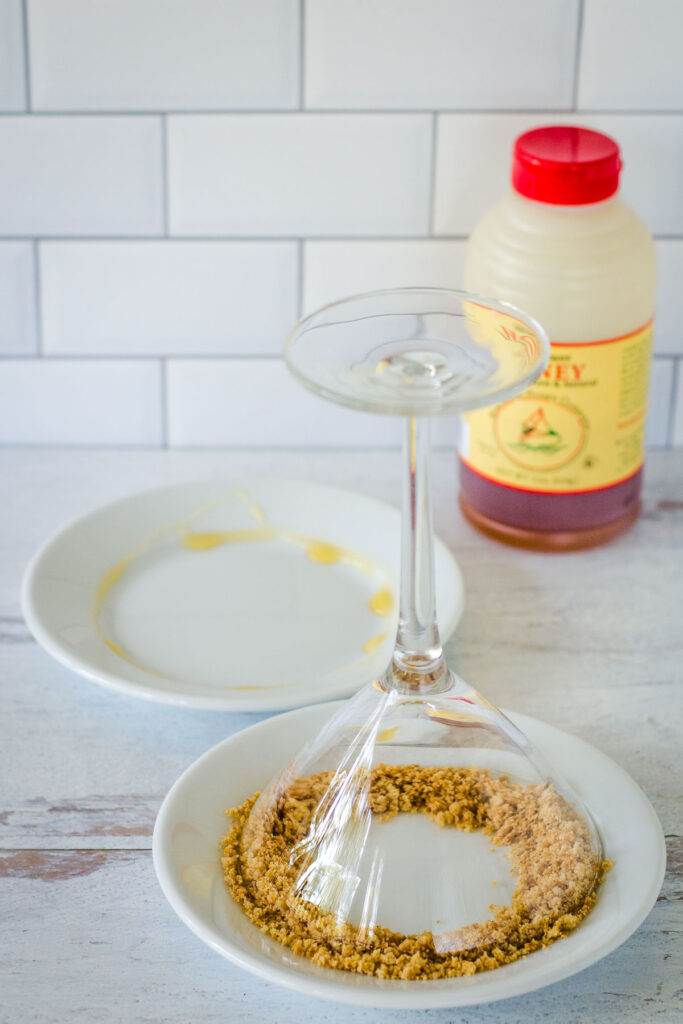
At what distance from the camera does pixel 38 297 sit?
1.00m

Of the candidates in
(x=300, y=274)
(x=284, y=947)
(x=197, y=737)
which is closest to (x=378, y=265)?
(x=300, y=274)

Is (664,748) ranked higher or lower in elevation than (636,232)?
lower

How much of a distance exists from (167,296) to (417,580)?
48 cm

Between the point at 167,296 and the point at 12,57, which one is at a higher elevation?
the point at 12,57

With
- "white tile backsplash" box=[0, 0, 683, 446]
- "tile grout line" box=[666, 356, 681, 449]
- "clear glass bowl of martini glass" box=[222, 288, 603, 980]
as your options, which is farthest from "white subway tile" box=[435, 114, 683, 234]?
"clear glass bowl of martini glass" box=[222, 288, 603, 980]

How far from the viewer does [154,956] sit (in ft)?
1.99

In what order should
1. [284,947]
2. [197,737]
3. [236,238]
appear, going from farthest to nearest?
1. [236,238]
2. [197,737]
3. [284,947]

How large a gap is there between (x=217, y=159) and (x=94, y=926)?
0.54 meters

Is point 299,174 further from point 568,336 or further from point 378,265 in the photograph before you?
point 568,336

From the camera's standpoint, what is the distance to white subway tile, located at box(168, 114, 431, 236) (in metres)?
0.94

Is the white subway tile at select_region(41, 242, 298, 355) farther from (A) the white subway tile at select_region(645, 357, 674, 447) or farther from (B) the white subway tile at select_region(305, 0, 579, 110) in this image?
(A) the white subway tile at select_region(645, 357, 674, 447)

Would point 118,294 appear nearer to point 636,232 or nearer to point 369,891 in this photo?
point 636,232

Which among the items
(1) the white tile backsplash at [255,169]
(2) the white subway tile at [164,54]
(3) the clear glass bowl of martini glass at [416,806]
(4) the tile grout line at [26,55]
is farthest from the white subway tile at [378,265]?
(3) the clear glass bowl of martini glass at [416,806]

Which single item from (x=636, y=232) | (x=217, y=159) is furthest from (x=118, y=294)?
(x=636, y=232)
